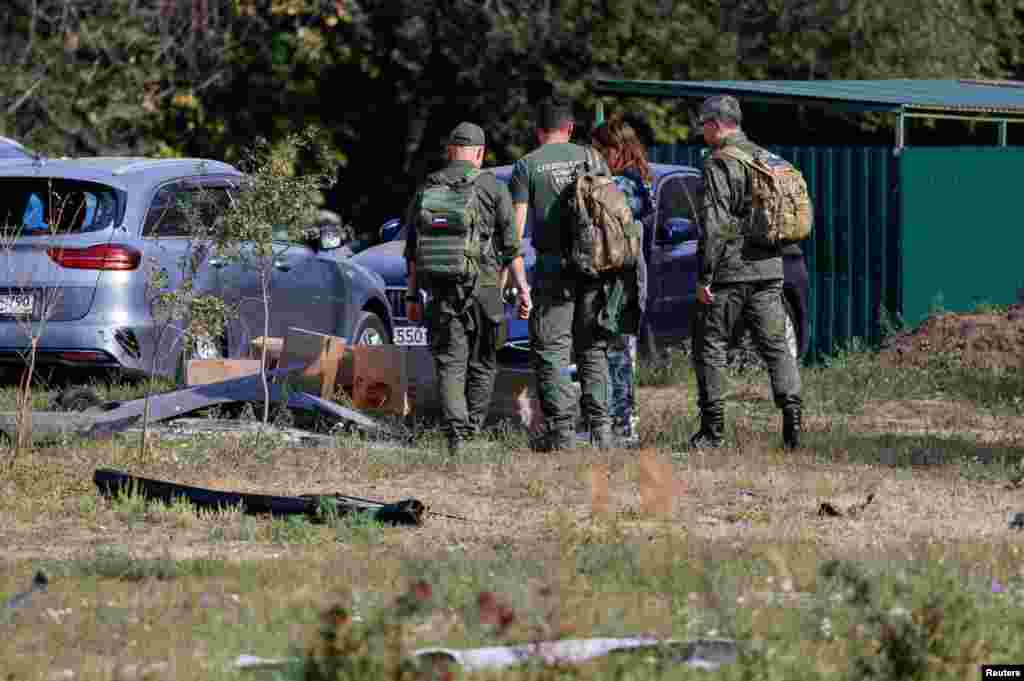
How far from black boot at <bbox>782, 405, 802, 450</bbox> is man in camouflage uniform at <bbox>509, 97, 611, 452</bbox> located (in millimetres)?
934

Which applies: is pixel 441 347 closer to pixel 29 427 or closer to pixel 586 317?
pixel 586 317

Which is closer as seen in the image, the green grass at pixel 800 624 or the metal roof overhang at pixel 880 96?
the green grass at pixel 800 624

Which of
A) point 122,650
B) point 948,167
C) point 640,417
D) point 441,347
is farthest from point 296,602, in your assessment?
point 948,167

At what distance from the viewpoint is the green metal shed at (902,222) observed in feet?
49.2

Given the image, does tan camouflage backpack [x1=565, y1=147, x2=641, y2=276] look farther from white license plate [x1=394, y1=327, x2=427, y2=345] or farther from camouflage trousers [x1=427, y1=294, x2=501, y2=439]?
white license plate [x1=394, y1=327, x2=427, y2=345]

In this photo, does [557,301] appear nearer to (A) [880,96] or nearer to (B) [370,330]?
(B) [370,330]

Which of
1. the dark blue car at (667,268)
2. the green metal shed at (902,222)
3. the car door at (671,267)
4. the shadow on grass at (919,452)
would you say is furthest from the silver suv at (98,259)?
the green metal shed at (902,222)

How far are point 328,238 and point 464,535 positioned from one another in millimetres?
4979

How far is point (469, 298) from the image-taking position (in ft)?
30.7

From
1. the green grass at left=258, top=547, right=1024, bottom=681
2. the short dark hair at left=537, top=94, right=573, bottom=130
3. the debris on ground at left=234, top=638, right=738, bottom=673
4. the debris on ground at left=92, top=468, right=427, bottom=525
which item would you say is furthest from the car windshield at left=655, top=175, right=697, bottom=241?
the debris on ground at left=234, top=638, right=738, bottom=673

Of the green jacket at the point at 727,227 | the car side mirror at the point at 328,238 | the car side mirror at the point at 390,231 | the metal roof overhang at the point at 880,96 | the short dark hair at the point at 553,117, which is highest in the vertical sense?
the short dark hair at the point at 553,117

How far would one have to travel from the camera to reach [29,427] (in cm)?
957

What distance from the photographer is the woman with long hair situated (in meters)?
10.1

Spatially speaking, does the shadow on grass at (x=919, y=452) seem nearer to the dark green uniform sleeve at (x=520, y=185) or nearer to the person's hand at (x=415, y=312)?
the dark green uniform sleeve at (x=520, y=185)
